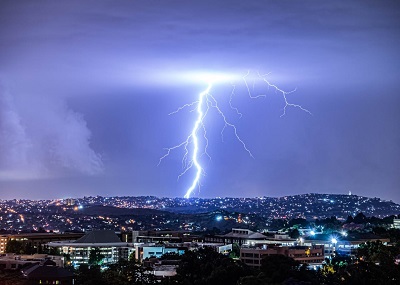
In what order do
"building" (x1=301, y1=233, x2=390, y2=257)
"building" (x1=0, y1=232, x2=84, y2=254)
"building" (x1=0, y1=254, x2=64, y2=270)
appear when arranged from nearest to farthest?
"building" (x1=0, y1=254, x2=64, y2=270) < "building" (x1=301, y1=233, x2=390, y2=257) < "building" (x1=0, y1=232, x2=84, y2=254)

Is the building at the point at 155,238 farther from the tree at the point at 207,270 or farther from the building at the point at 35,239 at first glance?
the tree at the point at 207,270

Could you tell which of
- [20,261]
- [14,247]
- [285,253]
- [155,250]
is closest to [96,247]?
[155,250]

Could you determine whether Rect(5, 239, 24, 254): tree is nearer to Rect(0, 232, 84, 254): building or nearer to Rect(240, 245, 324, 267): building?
Rect(0, 232, 84, 254): building

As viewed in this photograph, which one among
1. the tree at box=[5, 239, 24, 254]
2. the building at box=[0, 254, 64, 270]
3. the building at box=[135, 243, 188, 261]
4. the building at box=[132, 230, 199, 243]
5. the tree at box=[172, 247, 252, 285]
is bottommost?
the tree at box=[172, 247, 252, 285]

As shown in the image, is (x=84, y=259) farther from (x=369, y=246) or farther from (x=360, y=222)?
(x=360, y=222)

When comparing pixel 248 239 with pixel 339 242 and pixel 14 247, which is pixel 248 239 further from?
pixel 14 247

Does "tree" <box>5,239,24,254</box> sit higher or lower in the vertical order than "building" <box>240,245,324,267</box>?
higher

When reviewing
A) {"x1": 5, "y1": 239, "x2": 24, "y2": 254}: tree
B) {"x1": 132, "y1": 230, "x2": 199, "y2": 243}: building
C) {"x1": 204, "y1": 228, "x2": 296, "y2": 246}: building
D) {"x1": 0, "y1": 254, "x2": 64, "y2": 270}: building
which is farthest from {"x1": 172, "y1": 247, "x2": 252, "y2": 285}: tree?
{"x1": 132, "y1": 230, "x2": 199, "y2": 243}: building

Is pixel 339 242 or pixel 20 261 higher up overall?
pixel 339 242

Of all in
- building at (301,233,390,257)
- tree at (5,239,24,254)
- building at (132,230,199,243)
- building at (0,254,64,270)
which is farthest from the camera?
building at (132,230,199,243)
